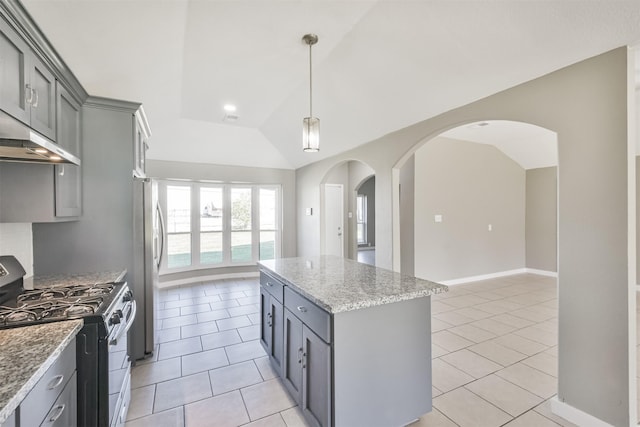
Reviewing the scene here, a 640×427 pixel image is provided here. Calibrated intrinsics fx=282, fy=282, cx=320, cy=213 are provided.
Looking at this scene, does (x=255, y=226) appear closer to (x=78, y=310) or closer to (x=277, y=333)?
(x=277, y=333)

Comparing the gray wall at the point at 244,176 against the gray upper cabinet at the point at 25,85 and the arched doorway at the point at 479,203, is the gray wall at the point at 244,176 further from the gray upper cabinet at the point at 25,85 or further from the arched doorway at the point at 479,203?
the gray upper cabinet at the point at 25,85

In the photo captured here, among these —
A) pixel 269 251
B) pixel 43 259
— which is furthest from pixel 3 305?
pixel 269 251

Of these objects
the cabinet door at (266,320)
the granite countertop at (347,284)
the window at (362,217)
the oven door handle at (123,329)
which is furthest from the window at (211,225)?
the window at (362,217)

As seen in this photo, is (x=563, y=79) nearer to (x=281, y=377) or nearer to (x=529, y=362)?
(x=529, y=362)

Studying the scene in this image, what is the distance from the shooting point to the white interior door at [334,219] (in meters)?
6.55

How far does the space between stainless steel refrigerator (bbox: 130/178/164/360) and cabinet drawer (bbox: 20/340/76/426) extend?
1.49m

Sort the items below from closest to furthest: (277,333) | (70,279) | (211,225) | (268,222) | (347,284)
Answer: (347,284), (70,279), (277,333), (211,225), (268,222)

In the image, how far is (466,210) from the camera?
18.4 feet

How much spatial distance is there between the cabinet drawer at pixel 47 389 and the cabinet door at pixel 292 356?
122 cm

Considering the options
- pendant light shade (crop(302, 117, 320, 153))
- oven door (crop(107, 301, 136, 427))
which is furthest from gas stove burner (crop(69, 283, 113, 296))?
pendant light shade (crop(302, 117, 320, 153))

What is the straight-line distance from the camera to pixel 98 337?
58.1 inches

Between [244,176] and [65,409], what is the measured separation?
5100mm

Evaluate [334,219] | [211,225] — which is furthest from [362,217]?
[211,225]

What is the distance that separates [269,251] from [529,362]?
197 inches
